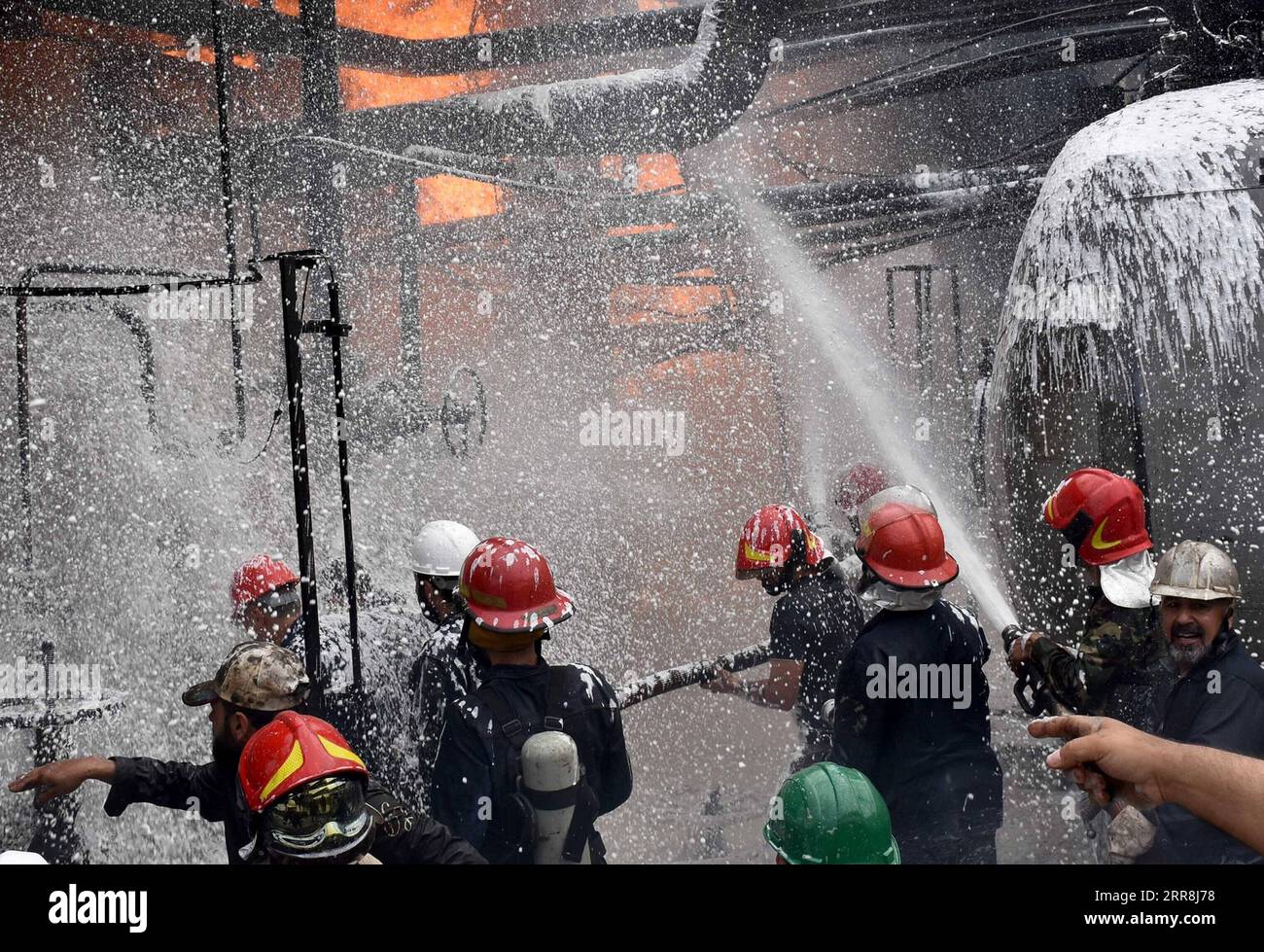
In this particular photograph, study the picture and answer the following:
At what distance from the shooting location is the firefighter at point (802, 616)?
325 cm

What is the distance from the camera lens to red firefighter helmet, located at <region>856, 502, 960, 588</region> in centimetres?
273

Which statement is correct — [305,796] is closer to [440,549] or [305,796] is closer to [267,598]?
[440,549]

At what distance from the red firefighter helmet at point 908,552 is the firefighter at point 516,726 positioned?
0.77 meters

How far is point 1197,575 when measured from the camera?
2.66 metres

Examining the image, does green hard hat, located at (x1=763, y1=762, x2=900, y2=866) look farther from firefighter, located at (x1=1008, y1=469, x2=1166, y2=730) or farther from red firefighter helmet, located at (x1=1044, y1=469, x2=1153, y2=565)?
red firefighter helmet, located at (x1=1044, y1=469, x2=1153, y2=565)

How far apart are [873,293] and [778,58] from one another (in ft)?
14.9

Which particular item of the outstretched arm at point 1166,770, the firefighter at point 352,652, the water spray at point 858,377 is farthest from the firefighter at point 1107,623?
the water spray at point 858,377

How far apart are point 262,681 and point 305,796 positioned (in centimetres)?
65

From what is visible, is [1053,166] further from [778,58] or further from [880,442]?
[880,442]

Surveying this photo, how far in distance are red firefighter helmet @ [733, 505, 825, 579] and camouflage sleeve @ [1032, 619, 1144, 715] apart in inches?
30.7

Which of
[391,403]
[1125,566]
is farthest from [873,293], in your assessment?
[1125,566]

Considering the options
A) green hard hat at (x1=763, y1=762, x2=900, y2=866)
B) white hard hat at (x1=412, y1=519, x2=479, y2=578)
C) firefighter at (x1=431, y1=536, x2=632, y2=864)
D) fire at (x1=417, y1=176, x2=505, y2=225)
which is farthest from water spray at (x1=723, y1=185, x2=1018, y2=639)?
green hard hat at (x1=763, y1=762, x2=900, y2=866)

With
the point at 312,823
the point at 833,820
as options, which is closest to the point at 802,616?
the point at 833,820

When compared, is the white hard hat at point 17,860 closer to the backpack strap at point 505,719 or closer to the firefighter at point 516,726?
the firefighter at point 516,726
